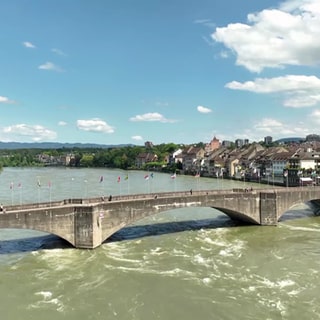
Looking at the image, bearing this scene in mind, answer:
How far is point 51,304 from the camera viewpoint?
23.5m

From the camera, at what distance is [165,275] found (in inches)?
1118

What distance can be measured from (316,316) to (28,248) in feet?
74.6

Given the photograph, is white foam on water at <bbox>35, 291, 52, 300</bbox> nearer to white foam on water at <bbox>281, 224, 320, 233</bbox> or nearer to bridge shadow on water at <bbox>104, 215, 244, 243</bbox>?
bridge shadow on water at <bbox>104, 215, 244, 243</bbox>

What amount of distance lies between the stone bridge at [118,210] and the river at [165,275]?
1.64m

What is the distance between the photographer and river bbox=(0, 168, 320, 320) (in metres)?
23.0

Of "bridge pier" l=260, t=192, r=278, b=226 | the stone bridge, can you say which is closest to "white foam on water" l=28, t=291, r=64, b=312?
the stone bridge

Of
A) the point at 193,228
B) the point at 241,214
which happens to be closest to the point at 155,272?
the point at 193,228

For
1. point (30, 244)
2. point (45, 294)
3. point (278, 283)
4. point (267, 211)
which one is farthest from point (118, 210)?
point (267, 211)

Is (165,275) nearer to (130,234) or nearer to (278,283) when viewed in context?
(278,283)

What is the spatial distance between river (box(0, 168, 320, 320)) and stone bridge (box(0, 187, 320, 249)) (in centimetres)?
164

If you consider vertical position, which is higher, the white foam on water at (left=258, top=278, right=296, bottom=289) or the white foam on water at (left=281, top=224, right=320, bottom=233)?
the white foam on water at (left=281, top=224, right=320, bottom=233)

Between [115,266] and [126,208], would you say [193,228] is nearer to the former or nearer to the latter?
[126,208]

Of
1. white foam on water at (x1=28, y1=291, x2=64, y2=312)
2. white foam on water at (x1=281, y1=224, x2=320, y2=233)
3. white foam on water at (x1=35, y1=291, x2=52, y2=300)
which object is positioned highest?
white foam on water at (x1=281, y1=224, x2=320, y2=233)

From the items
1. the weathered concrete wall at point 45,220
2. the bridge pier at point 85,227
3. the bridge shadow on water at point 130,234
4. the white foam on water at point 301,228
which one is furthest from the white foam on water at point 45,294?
the white foam on water at point 301,228
